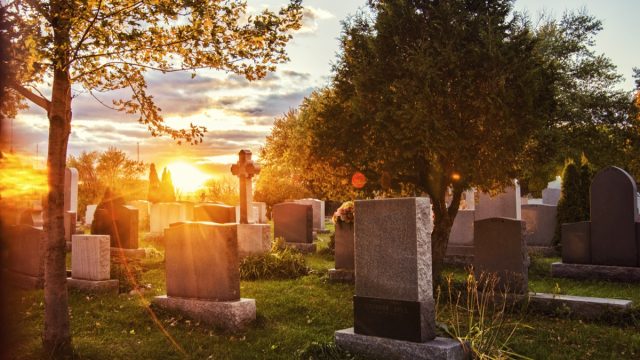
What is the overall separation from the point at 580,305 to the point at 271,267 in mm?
6735

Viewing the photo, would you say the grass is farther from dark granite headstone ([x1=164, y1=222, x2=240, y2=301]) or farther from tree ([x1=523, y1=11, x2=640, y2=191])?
tree ([x1=523, y1=11, x2=640, y2=191])

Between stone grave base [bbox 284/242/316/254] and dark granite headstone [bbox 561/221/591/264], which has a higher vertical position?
dark granite headstone [bbox 561/221/591/264]

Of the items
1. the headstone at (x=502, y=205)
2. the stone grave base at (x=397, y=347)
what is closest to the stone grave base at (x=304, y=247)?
the headstone at (x=502, y=205)

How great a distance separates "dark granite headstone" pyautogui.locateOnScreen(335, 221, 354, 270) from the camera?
12344mm

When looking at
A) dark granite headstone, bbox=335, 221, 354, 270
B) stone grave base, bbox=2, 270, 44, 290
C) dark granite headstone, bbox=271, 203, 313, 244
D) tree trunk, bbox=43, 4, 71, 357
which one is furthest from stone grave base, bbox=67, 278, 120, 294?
dark granite headstone, bbox=271, 203, 313, 244

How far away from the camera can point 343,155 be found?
11.8 m

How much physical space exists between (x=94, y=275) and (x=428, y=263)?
22.8ft

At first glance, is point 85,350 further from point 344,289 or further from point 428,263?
point 344,289

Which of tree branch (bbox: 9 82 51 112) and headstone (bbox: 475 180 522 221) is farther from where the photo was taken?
headstone (bbox: 475 180 522 221)

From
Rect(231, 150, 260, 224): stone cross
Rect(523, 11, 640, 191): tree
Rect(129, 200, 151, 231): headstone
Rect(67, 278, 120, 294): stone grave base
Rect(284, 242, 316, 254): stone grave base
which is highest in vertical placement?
Rect(523, 11, 640, 191): tree

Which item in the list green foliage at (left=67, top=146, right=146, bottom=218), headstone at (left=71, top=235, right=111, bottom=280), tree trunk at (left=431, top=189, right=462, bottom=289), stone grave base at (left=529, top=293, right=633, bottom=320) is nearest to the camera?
stone grave base at (left=529, top=293, right=633, bottom=320)

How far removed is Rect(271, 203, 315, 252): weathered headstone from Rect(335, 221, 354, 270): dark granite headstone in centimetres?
545

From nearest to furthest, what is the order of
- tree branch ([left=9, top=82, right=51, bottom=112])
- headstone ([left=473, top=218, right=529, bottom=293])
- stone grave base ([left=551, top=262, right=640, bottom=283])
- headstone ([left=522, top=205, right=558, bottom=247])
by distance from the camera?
tree branch ([left=9, top=82, right=51, bottom=112]) < headstone ([left=473, top=218, right=529, bottom=293]) < stone grave base ([left=551, top=262, right=640, bottom=283]) < headstone ([left=522, top=205, right=558, bottom=247])

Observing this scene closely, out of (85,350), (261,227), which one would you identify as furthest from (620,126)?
(85,350)
